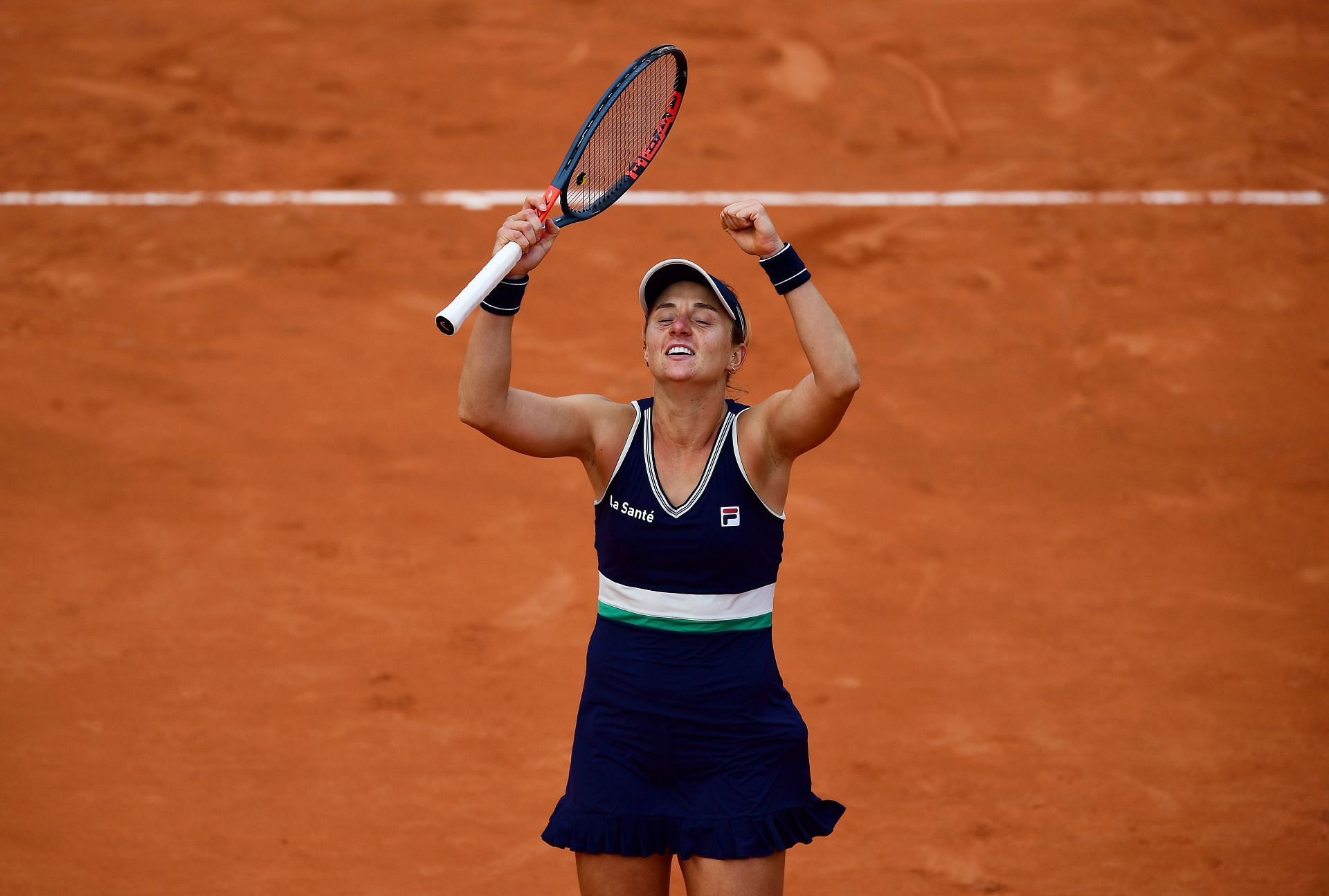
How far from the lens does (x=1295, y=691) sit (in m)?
6.67

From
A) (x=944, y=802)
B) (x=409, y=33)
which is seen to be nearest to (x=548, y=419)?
(x=944, y=802)

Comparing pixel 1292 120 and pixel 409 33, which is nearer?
pixel 1292 120

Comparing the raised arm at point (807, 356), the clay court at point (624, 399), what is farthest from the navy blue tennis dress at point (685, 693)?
the clay court at point (624, 399)

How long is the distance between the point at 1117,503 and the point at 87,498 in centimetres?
561

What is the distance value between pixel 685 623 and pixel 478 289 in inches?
40.0

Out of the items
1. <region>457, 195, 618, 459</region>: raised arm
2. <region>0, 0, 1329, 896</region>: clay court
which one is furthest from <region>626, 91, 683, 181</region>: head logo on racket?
<region>0, 0, 1329, 896</region>: clay court

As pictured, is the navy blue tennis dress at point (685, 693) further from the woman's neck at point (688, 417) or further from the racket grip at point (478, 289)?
the racket grip at point (478, 289)

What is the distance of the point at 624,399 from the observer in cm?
828

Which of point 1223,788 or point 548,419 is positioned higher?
point 548,419

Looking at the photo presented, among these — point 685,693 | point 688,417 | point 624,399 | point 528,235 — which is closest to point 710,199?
point 624,399

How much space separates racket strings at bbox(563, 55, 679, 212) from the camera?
4391 mm

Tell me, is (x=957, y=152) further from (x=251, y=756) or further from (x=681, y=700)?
(x=681, y=700)

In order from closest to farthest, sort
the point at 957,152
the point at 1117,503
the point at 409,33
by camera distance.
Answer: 1. the point at 1117,503
2. the point at 957,152
3. the point at 409,33

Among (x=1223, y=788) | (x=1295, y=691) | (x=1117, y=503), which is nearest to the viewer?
(x=1223, y=788)
